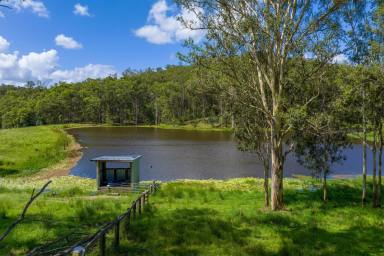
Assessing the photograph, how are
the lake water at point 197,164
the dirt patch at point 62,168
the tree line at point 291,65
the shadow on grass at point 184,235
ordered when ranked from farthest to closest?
the lake water at point 197,164, the dirt patch at point 62,168, the tree line at point 291,65, the shadow on grass at point 184,235

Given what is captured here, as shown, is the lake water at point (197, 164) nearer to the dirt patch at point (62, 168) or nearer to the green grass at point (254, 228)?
the dirt patch at point (62, 168)

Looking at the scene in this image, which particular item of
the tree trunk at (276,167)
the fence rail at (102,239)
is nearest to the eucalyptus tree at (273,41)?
the tree trunk at (276,167)

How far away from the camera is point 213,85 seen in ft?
78.3

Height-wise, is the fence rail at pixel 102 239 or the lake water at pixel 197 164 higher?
the fence rail at pixel 102 239

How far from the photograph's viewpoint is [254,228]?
16016mm

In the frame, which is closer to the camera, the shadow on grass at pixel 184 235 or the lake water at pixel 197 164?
the shadow on grass at pixel 184 235

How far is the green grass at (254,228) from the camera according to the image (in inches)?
513

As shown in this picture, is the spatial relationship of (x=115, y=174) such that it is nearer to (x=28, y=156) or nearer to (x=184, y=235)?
(x=184, y=235)

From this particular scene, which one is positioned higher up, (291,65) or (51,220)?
(291,65)

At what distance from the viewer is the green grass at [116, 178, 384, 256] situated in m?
13.0

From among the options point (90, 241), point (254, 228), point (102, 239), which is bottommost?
point (254, 228)

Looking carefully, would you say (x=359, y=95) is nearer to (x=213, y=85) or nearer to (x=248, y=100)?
(x=248, y=100)

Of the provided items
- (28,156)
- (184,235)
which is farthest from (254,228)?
(28,156)

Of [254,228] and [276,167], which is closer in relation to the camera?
[254,228]
